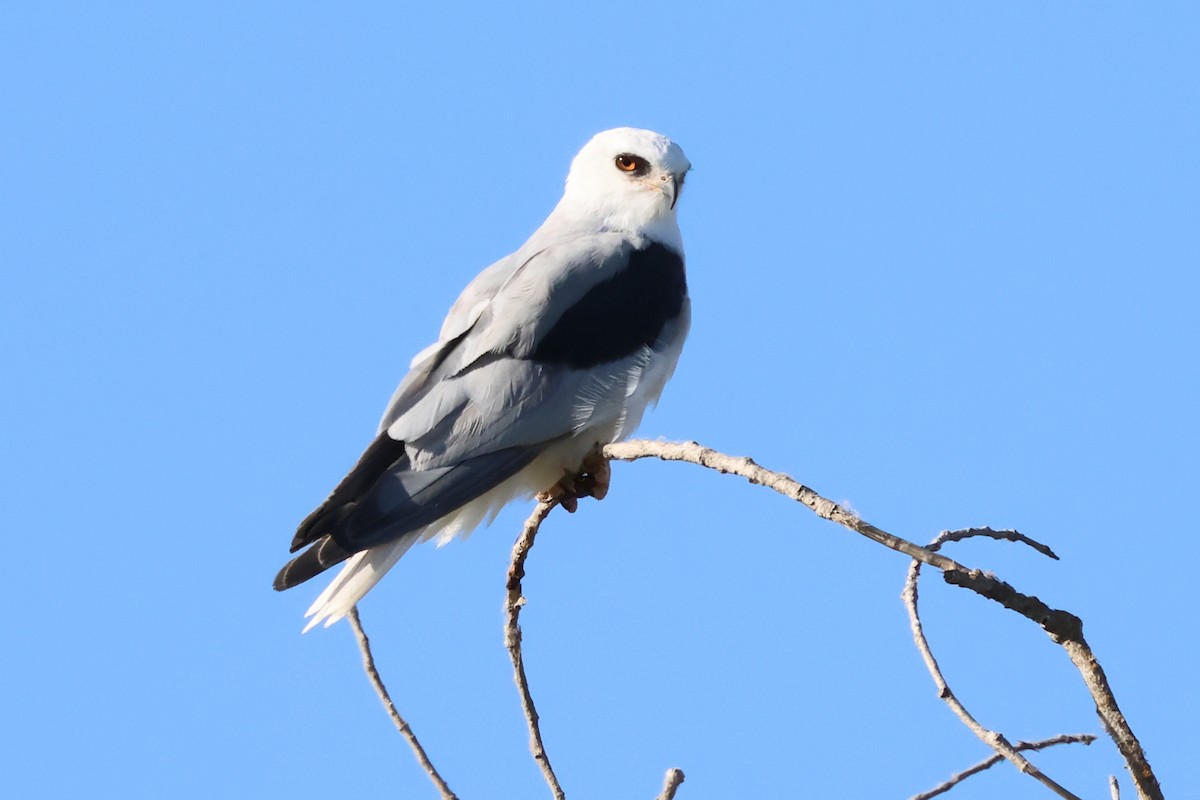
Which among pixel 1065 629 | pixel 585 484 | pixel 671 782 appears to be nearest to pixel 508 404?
pixel 585 484

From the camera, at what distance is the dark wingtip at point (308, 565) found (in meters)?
4.08

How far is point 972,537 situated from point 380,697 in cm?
156

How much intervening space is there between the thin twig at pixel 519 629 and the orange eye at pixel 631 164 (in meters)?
1.72

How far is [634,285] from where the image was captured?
4.73 metres

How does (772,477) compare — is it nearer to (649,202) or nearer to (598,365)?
(598,365)

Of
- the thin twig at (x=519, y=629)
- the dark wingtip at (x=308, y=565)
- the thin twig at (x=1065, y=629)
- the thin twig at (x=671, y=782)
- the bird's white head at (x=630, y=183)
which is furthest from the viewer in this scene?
the bird's white head at (x=630, y=183)

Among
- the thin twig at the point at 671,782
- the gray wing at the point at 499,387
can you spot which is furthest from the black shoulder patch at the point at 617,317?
the thin twig at the point at 671,782

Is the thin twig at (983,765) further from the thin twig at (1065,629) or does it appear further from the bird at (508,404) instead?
the bird at (508,404)

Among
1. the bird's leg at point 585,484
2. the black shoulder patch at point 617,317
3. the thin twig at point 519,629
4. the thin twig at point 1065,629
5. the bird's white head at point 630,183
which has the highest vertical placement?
the bird's white head at point 630,183

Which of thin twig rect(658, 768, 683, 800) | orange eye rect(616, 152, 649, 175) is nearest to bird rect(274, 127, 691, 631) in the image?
orange eye rect(616, 152, 649, 175)

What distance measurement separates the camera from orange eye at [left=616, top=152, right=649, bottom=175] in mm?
5312

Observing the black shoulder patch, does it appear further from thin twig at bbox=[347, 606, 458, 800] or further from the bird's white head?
thin twig at bbox=[347, 606, 458, 800]

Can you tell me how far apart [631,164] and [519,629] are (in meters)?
2.27

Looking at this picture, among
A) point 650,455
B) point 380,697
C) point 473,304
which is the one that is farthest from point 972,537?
point 473,304
